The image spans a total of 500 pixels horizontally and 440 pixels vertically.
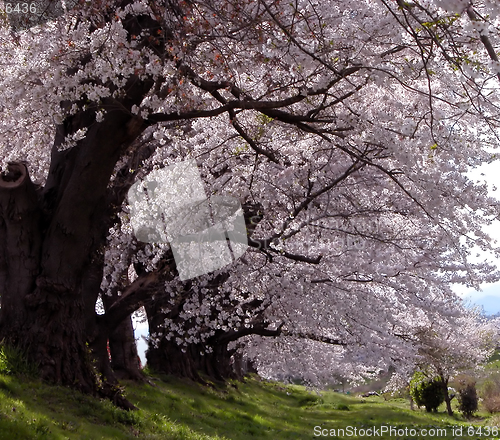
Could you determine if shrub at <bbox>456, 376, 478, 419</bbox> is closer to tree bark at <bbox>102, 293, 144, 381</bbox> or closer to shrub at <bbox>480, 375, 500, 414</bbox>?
shrub at <bbox>480, 375, 500, 414</bbox>

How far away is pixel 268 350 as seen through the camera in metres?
22.8

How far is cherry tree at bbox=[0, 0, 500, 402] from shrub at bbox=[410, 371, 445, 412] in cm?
1974

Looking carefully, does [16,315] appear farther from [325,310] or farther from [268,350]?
[268,350]

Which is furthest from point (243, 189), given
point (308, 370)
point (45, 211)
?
point (308, 370)

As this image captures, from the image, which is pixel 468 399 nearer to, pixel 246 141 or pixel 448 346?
pixel 448 346

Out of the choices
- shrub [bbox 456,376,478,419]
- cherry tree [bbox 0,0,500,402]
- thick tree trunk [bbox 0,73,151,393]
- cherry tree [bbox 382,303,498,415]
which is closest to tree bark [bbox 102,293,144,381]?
cherry tree [bbox 0,0,500,402]

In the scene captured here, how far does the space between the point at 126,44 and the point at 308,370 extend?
56.2 ft

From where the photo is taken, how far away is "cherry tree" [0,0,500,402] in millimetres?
7383

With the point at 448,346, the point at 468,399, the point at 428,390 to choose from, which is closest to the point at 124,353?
the point at 448,346

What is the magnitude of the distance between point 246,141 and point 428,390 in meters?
28.0

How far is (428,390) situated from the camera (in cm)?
3312

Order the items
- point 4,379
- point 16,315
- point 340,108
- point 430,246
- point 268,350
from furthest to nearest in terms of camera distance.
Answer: point 268,350 < point 430,246 < point 340,108 < point 16,315 < point 4,379

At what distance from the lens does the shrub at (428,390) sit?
3256 cm

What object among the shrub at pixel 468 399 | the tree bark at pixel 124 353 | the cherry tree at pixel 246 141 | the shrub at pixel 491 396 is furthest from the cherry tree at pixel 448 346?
the tree bark at pixel 124 353
